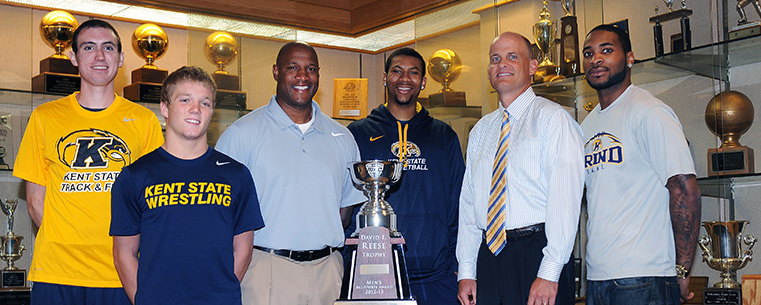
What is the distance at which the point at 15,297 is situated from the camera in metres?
4.34

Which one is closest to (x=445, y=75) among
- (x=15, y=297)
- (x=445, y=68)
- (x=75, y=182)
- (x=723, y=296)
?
(x=445, y=68)

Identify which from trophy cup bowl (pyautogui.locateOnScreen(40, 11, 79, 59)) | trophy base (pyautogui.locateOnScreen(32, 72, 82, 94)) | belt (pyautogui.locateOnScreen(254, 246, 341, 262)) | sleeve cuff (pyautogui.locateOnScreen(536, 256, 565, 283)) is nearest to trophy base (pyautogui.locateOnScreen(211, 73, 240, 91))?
trophy base (pyautogui.locateOnScreen(32, 72, 82, 94))

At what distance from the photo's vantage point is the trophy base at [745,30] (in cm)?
317

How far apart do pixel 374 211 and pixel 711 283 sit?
2.14m

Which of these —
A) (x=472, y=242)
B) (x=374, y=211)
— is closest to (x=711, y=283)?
(x=472, y=242)

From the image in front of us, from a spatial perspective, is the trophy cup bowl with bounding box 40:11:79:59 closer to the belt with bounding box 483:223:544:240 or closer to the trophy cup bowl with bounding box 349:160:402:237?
the trophy cup bowl with bounding box 349:160:402:237

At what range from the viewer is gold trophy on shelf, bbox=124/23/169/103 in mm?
5129

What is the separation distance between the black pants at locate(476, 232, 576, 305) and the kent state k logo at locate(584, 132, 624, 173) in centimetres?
43

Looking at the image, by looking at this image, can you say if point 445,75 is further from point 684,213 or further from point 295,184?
point 684,213

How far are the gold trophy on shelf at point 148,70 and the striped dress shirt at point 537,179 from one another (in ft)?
9.45

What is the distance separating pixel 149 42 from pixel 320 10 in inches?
56.3

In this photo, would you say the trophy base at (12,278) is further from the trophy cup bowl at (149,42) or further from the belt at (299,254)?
the belt at (299,254)

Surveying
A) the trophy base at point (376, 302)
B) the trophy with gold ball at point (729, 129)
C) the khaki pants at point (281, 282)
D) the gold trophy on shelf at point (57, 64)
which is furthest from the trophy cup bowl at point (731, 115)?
the gold trophy on shelf at point (57, 64)

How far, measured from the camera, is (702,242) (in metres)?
3.47
